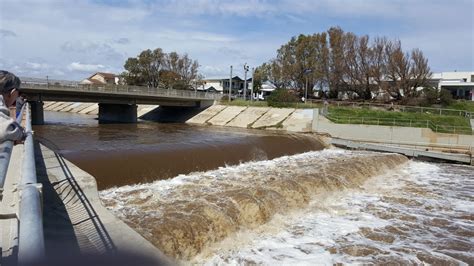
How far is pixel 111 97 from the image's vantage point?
40.0 meters

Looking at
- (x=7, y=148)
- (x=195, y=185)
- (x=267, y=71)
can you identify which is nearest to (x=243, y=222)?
(x=195, y=185)

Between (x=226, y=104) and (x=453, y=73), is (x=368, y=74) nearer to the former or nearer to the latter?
(x=226, y=104)

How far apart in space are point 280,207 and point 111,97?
3130 centimetres

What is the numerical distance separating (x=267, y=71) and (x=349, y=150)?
46864 mm

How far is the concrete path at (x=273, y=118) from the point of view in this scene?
129 feet

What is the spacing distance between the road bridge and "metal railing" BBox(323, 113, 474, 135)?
18.5 m

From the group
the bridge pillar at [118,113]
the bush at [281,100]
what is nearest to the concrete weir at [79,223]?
the bridge pillar at [118,113]

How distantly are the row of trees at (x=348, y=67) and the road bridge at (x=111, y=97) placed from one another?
60.5 feet

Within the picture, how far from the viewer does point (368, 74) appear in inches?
2224

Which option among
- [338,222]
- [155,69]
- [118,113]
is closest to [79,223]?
[338,222]

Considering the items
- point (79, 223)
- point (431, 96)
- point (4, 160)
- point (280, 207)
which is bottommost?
point (280, 207)

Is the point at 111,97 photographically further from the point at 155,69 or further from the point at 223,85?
the point at 223,85

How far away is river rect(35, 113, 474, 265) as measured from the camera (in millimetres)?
9578

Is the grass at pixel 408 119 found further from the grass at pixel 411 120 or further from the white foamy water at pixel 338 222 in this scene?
the white foamy water at pixel 338 222
